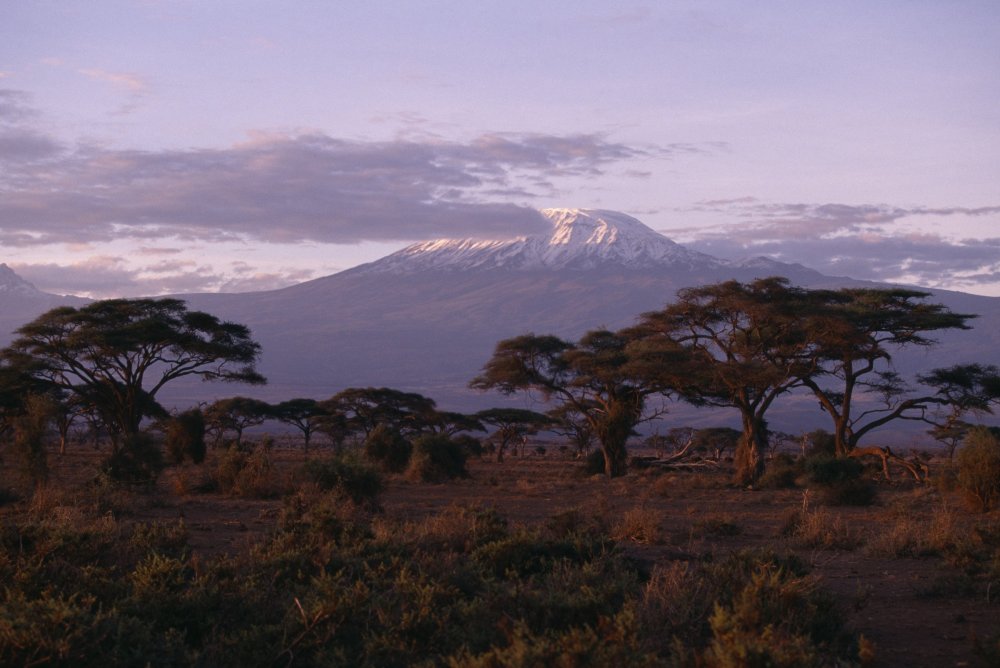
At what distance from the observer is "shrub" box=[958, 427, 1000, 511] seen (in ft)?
62.7

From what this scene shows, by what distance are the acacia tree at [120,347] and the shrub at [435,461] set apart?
8042 mm

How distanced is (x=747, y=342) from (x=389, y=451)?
1266cm

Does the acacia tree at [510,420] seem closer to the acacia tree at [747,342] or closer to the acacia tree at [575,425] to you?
the acacia tree at [575,425]

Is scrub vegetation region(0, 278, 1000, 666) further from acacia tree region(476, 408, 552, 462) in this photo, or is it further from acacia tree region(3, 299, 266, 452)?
acacia tree region(476, 408, 552, 462)

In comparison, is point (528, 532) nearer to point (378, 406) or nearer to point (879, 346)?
point (879, 346)

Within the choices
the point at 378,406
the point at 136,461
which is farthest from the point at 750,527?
the point at 378,406

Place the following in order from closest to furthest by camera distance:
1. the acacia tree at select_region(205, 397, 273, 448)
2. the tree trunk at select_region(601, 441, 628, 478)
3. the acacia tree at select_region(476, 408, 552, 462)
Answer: the tree trunk at select_region(601, 441, 628, 478), the acacia tree at select_region(205, 397, 273, 448), the acacia tree at select_region(476, 408, 552, 462)

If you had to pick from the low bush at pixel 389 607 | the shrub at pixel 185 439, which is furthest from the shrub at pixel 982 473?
the shrub at pixel 185 439

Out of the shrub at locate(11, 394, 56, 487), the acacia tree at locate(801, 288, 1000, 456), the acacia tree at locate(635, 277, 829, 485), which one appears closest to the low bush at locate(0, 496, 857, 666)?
the shrub at locate(11, 394, 56, 487)

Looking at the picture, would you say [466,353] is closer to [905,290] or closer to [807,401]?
[807,401]

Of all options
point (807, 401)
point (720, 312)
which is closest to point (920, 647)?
point (720, 312)

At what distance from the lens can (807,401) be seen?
161 m

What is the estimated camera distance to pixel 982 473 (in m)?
19.2

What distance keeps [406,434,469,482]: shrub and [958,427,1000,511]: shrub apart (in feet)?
49.1
